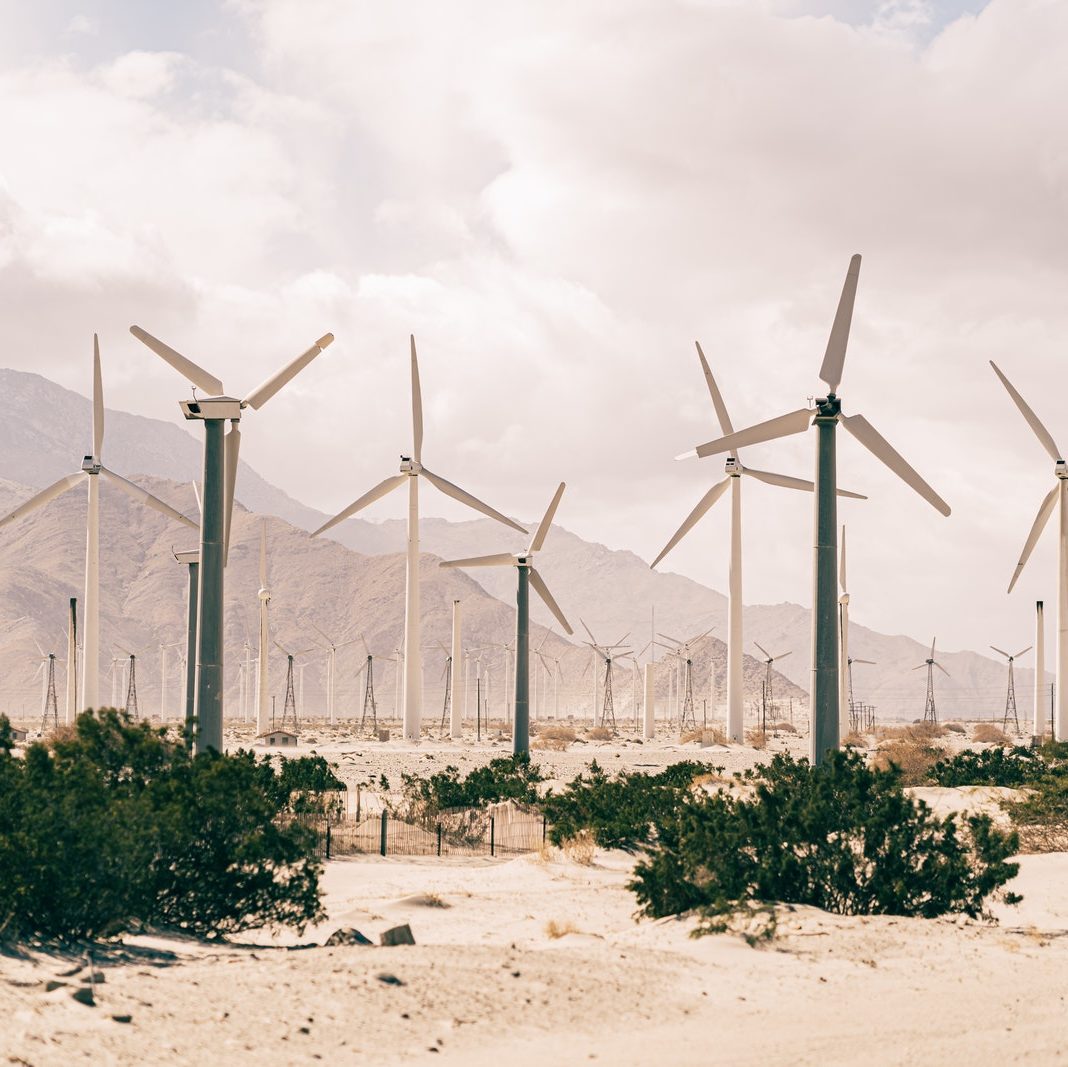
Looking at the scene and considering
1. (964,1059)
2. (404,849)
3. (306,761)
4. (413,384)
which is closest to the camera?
(964,1059)

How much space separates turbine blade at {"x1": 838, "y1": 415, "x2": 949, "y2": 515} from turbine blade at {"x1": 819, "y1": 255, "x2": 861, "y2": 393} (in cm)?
118

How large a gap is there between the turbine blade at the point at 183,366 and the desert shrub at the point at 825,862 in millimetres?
20987

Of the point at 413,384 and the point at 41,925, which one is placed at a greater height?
the point at 413,384

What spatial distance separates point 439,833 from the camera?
3691cm

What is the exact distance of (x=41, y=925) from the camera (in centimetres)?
1775

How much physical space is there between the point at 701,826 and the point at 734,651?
205 ft

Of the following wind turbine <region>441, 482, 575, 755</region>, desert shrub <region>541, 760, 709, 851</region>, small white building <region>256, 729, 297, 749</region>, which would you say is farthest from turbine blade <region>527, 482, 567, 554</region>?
desert shrub <region>541, 760, 709, 851</region>

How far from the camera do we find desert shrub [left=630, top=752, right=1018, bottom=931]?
72.1 feet

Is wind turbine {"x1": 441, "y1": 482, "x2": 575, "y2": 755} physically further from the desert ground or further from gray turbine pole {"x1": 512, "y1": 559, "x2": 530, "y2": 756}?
the desert ground

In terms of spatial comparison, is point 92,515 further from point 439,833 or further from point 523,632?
point 439,833

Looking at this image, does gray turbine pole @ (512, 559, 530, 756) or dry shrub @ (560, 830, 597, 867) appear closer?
dry shrub @ (560, 830, 597, 867)

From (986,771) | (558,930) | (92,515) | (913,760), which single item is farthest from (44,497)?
(558,930)

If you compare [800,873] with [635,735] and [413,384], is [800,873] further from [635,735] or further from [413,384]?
[635,735]

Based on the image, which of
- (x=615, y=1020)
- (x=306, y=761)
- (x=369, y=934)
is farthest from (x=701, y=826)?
(x=306, y=761)
